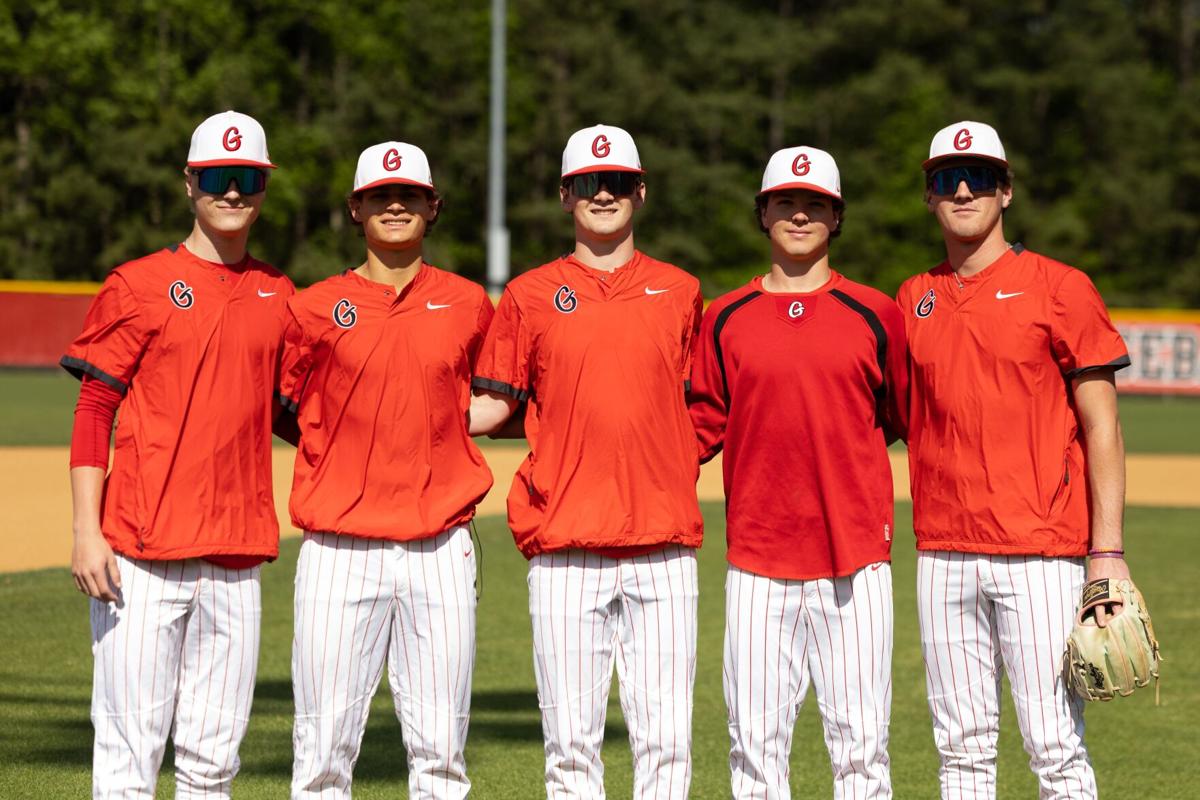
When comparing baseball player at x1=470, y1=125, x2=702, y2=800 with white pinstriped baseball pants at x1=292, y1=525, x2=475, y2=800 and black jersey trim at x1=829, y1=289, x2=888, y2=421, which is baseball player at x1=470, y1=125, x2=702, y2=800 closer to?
white pinstriped baseball pants at x1=292, y1=525, x2=475, y2=800

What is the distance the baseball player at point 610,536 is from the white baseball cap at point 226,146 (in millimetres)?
1035

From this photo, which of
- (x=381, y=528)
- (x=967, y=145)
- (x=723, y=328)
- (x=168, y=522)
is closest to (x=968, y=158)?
(x=967, y=145)

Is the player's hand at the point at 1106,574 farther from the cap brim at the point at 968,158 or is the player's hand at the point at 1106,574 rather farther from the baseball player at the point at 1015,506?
the cap brim at the point at 968,158

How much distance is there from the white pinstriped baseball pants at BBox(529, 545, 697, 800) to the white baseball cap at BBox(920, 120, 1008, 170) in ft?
5.03

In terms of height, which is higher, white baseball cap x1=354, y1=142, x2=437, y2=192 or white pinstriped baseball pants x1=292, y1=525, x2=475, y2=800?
white baseball cap x1=354, y1=142, x2=437, y2=192

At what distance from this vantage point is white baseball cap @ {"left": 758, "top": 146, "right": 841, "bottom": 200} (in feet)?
16.6

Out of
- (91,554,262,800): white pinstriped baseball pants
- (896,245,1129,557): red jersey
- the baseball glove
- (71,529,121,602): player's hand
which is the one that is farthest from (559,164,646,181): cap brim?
the baseball glove

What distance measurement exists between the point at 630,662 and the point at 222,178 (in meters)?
1.95

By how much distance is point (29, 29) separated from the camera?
148ft

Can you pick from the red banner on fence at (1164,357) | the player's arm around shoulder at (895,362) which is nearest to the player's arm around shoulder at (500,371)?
the player's arm around shoulder at (895,362)

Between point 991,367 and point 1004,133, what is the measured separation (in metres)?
51.6

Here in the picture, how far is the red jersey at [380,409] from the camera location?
193 inches

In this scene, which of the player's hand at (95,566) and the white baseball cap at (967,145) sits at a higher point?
the white baseball cap at (967,145)

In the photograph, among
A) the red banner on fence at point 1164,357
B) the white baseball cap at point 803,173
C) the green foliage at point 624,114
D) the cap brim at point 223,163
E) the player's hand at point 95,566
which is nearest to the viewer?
the player's hand at point 95,566
